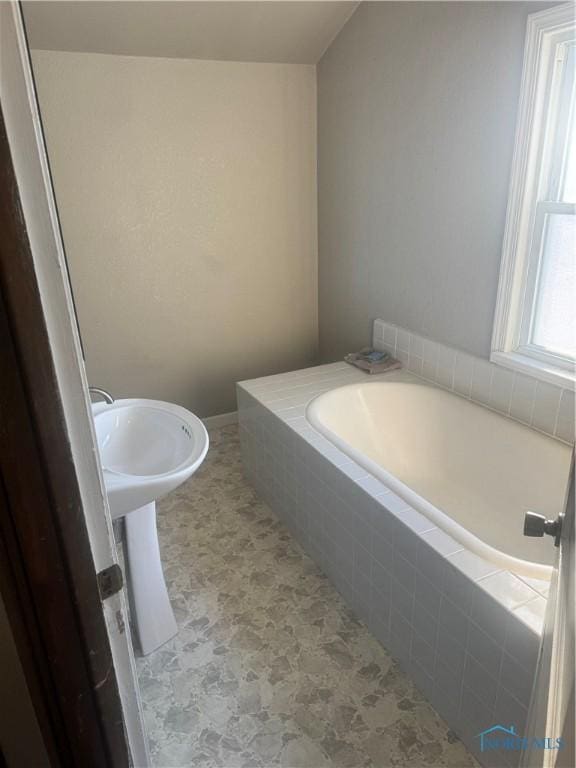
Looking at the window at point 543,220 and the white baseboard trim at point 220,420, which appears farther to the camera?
the white baseboard trim at point 220,420

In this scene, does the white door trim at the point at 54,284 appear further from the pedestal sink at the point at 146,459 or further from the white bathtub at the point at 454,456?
the white bathtub at the point at 454,456

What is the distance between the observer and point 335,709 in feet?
5.33

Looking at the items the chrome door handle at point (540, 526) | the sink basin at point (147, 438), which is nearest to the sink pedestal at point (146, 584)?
the sink basin at point (147, 438)

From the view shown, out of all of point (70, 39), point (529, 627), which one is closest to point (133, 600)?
point (529, 627)

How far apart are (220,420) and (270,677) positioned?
1894 mm

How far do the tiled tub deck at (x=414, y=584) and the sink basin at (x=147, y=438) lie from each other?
1.83 feet

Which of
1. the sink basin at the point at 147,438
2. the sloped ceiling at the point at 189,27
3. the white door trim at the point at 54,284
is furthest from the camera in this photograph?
the sloped ceiling at the point at 189,27

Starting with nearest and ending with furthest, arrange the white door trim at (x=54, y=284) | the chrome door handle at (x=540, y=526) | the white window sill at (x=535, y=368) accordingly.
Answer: the white door trim at (x=54, y=284) → the chrome door handle at (x=540, y=526) → the white window sill at (x=535, y=368)

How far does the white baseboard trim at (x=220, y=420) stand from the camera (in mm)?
3416

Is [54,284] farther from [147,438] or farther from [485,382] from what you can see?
[485,382]

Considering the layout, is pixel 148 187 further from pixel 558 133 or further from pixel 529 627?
pixel 529 627

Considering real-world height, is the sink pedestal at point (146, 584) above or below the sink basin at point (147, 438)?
Result: below

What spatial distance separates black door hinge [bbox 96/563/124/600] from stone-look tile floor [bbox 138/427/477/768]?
105 cm

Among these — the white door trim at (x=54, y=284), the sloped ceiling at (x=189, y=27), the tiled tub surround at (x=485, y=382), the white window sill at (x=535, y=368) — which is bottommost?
the tiled tub surround at (x=485, y=382)
